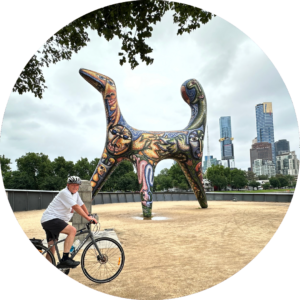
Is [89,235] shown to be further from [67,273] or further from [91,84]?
[91,84]

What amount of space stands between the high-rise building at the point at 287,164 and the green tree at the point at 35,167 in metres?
3.61

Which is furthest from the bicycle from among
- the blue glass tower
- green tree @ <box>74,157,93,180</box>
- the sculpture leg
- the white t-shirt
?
the sculpture leg

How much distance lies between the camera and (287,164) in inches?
163

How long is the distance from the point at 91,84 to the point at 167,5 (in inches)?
68.5

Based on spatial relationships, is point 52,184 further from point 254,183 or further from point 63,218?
point 254,183

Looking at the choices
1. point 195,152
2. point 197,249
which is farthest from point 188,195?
point 197,249

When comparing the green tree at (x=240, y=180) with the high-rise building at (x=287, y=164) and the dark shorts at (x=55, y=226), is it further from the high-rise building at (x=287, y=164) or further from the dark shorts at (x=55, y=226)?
the dark shorts at (x=55, y=226)

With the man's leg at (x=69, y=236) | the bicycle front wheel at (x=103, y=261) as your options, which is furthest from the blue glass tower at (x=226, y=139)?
the man's leg at (x=69, y=236)

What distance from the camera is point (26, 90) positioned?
3850mm

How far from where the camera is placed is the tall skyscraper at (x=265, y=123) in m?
4.17

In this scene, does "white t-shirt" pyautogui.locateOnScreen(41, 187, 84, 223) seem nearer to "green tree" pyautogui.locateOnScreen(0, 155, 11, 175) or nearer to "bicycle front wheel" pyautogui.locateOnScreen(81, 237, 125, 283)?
"bicycle front wheel" pyautogui.locateOnScreen(81, 237, 125, 283)

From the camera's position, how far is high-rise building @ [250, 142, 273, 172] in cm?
430

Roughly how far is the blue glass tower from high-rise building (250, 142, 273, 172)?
0.36 m

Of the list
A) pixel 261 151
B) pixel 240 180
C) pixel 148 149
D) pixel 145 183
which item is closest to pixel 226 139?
pixel 261 151
